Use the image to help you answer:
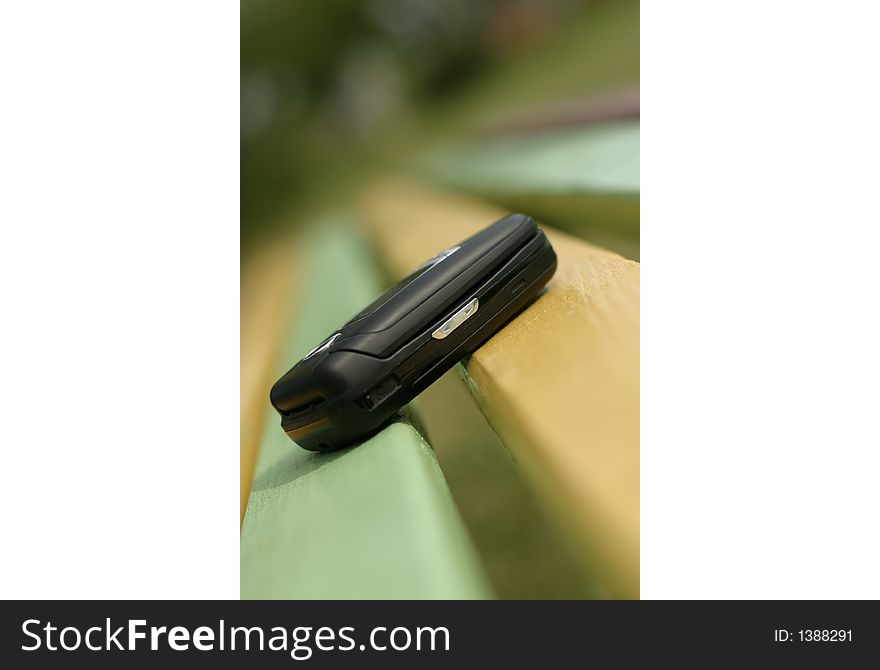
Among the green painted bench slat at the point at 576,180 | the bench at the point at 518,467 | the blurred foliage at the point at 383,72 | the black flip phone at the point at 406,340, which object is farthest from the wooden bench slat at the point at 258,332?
the blurred foliage at the point at 383,72

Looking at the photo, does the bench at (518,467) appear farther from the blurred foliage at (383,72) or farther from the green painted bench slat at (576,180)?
the blurred foliage at (383,72)

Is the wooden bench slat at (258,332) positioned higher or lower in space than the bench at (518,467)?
higher

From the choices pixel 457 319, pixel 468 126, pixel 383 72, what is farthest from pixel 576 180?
pixel 383 72

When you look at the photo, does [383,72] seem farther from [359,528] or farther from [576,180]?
[359,528]

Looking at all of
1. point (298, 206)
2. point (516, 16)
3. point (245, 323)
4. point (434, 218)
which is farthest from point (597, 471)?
point (516, 16)
